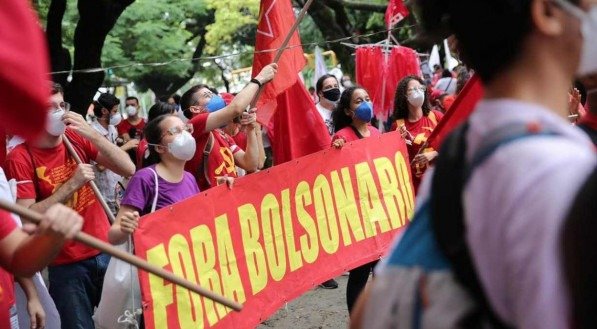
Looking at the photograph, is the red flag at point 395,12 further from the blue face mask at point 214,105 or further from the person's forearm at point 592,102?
the person's forearm at point 592,102

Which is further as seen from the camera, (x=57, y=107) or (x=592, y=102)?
(x=57, y=107)

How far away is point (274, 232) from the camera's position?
17.9 ft

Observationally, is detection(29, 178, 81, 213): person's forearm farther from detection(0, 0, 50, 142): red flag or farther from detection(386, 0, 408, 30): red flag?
detection(386, 0, 408, 30): red flag

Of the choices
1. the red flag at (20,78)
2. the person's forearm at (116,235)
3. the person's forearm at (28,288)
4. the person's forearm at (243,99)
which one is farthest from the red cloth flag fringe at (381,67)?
the red flag at (20,78)

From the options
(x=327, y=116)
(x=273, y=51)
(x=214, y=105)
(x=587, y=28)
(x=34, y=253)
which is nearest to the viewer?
(x=587, y=28)

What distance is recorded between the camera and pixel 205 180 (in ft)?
17.3

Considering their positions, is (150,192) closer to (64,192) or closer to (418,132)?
(64,192)

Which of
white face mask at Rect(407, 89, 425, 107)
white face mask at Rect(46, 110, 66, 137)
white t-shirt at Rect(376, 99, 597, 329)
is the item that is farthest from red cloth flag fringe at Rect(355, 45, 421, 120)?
white t-shirt at Rect(376, 99, 597, 329)

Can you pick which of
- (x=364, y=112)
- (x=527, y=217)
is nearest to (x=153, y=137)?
(x=364, y=112)

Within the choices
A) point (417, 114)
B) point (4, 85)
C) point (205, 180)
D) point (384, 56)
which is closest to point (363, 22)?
point (384, 56)

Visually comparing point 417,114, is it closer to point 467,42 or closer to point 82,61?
point 467,42

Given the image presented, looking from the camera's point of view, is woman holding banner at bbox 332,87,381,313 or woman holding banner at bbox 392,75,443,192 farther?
woman holding banner at bbox 392,75,443,192

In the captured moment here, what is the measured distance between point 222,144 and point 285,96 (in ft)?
4.15

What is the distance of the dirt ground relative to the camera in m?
6.52
